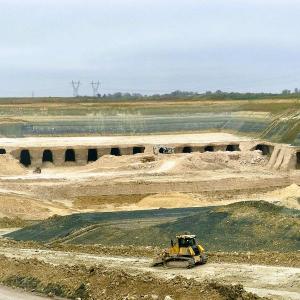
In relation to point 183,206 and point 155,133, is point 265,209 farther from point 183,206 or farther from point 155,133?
point 155,133

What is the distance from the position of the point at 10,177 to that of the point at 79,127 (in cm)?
2098

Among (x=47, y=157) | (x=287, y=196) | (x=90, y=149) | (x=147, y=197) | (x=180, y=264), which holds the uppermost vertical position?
(x=180, y=264)

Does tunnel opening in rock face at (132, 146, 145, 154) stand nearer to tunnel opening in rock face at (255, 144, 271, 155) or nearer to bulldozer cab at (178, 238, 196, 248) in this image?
tunnel opening in rock face at (255, 144, 271, 155)

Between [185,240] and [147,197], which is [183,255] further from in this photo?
[147,197]

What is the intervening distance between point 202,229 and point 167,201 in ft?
43.7

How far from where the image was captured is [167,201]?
4028 centimetres

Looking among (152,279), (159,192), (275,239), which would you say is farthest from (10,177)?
(152,279)

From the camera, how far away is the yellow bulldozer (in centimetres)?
2142

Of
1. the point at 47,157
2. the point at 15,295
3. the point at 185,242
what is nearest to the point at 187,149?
the point at 47,157

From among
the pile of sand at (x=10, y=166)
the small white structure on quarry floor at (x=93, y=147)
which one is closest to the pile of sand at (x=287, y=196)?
the small white structure on quarry floor at (x=93, y=147)

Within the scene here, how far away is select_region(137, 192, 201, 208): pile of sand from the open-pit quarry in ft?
0.35

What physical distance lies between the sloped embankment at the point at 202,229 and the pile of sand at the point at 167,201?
24.0 feet

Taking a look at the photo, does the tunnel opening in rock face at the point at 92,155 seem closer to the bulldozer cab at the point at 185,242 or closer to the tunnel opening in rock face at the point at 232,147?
the tunnel opening in rock face at the point at 232,147

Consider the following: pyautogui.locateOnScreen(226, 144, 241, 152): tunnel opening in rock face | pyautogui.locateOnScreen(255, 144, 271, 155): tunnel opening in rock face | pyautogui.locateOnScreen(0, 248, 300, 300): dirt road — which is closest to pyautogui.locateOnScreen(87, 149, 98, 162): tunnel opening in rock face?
pyautogui.locateOnScreen(226, 144, 241, 152): tunnel opening in rock face
